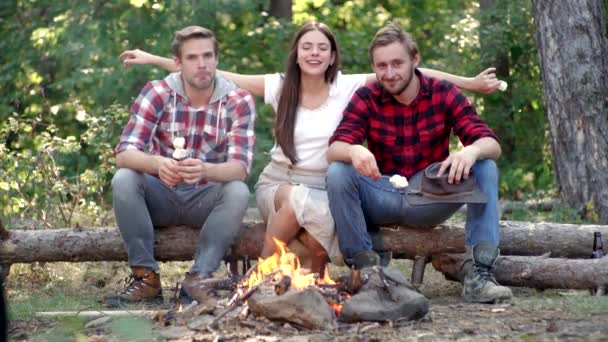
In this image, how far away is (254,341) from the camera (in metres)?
4.60

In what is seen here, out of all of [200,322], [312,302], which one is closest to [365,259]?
[312,302]

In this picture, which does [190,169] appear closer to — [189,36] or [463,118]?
[189,36]

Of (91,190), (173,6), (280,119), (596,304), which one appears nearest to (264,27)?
(173,6)

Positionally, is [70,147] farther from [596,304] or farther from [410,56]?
[596,304]

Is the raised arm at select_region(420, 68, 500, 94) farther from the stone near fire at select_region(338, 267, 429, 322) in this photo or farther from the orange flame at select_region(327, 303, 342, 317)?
the orange flame at select_region(327, 303, 342, 317)

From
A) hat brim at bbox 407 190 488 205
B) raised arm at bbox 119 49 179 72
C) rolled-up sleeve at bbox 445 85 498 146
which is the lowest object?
hat brim at bbox 407 190 488 205

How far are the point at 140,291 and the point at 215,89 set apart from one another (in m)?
1.31

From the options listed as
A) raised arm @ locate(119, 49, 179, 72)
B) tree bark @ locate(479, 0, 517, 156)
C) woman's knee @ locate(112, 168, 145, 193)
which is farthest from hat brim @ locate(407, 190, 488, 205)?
tree bark @ locate(479, 0, 517, 156)

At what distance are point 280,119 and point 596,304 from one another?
7.00 ft

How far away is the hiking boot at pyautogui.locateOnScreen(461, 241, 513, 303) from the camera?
5.69 m

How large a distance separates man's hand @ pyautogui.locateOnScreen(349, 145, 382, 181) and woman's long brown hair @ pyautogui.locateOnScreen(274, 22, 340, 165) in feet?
1.89

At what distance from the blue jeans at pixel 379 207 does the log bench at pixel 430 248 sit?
0.30 meters

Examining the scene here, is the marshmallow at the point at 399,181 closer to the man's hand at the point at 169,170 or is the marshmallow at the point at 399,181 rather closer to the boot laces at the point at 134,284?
the man's hand at the point at 169,170

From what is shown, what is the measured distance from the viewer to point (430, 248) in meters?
6.28
